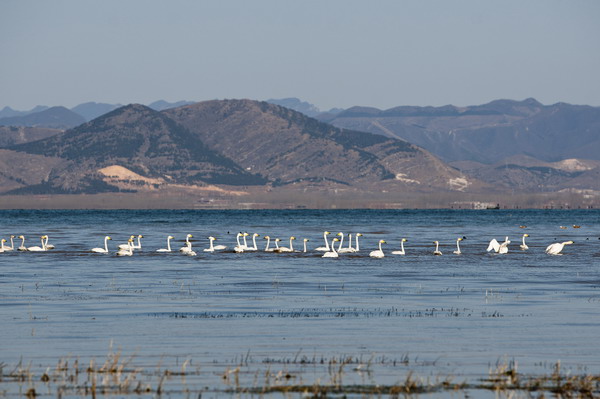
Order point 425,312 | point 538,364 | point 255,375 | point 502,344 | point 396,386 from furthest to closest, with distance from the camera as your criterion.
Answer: point 425,312 → point 502,344 → point 538,364 → point 255,375 → point 396,386

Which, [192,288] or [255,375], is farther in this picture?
[192,288]

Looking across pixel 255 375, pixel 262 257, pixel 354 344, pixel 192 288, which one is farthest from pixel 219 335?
pixel 262 257

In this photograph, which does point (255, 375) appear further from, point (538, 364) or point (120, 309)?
point (120, 309)

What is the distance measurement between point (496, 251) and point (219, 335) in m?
40.3

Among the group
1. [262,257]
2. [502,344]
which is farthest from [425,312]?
[262,257]

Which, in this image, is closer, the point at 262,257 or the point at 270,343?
the point at 270,343

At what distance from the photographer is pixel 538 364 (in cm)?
2209

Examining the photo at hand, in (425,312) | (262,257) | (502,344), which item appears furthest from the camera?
(262,257)

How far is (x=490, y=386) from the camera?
1952 cm

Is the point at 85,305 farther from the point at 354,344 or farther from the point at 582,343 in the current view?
the point at 582,343

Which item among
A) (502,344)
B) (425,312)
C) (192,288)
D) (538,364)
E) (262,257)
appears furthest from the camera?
(262,257)

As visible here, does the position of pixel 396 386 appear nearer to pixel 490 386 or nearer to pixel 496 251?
pixel 490 386

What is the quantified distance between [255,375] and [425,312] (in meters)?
11.6

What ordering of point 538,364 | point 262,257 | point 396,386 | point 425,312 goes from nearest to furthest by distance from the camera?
point 396,386 < point 538,364 < point 425,312 < point 262,257
